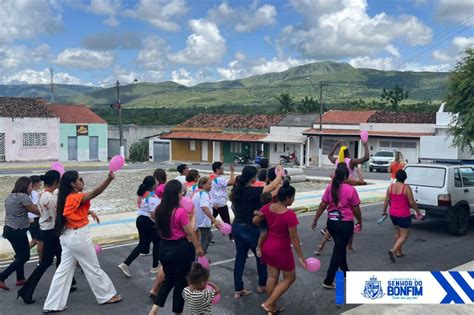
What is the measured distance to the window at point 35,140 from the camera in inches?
1709

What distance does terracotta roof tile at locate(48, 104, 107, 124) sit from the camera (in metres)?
47.2

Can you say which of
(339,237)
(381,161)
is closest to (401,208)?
(339,237)

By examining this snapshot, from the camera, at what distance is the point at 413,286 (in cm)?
594

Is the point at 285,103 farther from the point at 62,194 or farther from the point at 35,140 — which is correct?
the point at 62,194

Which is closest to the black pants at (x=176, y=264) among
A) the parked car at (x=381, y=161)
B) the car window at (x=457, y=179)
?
the car window at (x=457, y=179)

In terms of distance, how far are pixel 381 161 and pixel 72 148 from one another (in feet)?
89.3

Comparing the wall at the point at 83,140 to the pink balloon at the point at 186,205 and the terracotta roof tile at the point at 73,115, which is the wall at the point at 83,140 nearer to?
the terracotta roof tile at the point at 73,115

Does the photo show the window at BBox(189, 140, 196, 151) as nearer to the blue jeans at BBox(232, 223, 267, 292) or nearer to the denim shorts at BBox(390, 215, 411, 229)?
the denim shorts at BBox(390, 215, 411, 229)

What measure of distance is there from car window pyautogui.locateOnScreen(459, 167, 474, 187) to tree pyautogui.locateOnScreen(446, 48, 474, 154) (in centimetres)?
411

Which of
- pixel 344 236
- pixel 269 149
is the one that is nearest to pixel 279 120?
pixel 269 149

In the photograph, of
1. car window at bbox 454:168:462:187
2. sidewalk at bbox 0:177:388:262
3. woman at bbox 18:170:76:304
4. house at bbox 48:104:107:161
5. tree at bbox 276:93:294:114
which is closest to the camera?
woman at bbox 18:170:76:304

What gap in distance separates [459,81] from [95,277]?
48.5ft

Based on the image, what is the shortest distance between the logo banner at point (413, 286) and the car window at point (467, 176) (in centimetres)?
661

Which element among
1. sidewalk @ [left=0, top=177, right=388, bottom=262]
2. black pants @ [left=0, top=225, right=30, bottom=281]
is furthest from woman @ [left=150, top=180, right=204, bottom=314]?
sidewalk @ [left=0, top=177, right=388, bottom=262]
